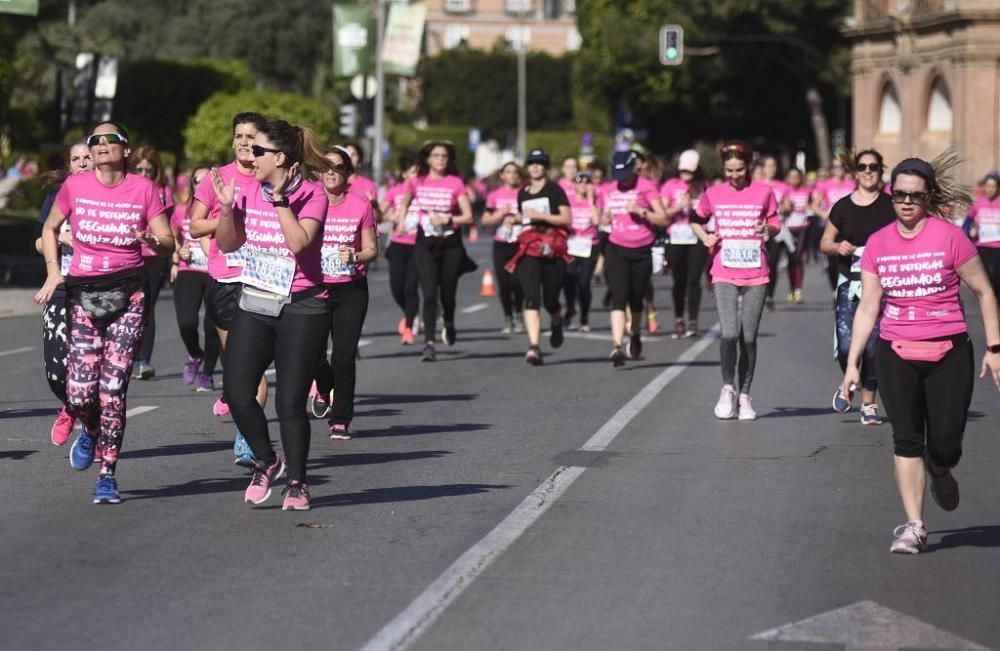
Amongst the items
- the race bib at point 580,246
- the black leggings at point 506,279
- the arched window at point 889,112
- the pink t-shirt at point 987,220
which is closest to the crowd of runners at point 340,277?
the black leggings at point 506,279

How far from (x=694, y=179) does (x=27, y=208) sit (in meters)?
33.4

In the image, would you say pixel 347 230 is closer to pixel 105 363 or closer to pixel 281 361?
pixel 105 363

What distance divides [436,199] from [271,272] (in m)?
9.37

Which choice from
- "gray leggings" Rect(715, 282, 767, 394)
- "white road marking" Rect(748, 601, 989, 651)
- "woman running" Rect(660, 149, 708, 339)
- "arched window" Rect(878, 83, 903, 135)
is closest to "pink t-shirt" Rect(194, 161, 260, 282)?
"white road marking" Rect(748, 601, 989, 651)

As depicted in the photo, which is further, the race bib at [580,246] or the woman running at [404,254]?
the race bib at [580,246]

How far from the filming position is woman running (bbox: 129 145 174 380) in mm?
12797

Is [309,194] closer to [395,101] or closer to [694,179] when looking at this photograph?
[694,179]

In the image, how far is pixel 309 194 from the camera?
8.75 metres

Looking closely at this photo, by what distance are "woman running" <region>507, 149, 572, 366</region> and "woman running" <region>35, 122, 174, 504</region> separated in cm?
809

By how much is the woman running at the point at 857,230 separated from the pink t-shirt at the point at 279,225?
16.4 feet

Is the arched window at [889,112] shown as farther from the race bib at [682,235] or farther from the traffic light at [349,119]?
the race bib at [682,235]

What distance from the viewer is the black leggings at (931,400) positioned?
327 inches

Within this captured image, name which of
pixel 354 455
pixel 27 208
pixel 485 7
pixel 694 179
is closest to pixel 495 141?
pixel 485 7

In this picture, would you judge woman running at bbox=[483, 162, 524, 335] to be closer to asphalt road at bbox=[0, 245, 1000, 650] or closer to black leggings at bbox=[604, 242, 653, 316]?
black leggings at bbox=[604, 242, 653, 316]
